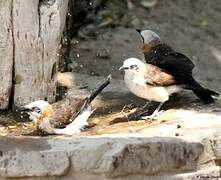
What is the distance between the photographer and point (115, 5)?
992cm

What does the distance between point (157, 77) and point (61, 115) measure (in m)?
0.78

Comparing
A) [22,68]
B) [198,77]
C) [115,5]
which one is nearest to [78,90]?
[22,68]

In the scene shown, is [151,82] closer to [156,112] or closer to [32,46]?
[156,112]

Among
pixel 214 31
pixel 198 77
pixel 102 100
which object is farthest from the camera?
pixel 214 31

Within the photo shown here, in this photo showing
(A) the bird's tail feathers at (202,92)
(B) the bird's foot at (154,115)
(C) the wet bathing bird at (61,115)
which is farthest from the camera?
(A) the bird's tail feathers at (202,92)

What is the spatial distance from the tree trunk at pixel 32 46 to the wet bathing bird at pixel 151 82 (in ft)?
2.01

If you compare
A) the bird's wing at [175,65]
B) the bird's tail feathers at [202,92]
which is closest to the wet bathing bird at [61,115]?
the bird's wing at [175,65]

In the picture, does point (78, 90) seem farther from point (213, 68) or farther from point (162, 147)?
point (213, 68)

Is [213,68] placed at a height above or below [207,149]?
below

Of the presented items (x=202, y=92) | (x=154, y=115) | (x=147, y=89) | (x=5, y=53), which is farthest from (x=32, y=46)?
(x=202, y=92)

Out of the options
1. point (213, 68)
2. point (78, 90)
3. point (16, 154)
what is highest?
point (16, 154)

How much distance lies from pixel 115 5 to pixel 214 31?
134 centimetres

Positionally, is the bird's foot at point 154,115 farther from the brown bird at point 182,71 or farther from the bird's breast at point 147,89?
the brown bird at point 182,71

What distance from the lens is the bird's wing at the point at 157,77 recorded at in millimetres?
5617
